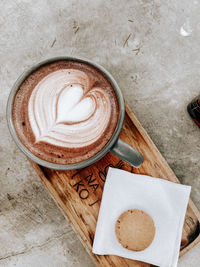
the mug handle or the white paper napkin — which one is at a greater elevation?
the mug handle

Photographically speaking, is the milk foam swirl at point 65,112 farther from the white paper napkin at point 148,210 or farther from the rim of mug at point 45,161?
the white paper napkin at point 148,210

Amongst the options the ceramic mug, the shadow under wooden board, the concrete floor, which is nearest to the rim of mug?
the ceramic mug

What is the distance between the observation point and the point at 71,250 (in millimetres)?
1117

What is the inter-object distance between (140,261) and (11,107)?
2.27 ft

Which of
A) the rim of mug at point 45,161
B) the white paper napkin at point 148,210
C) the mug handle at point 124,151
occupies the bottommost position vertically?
the white paper napkin at point 148,210

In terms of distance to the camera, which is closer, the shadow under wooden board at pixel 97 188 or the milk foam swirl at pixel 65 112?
the milk foam swirl at pixel 65 112

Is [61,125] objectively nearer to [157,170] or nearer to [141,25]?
[157,170]

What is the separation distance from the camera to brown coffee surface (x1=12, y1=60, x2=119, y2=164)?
0.69 metres

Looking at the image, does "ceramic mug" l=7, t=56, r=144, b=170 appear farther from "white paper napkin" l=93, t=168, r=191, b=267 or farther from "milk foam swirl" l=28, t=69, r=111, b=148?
"white paper napkin" l=93, t=168, r=191, b=267

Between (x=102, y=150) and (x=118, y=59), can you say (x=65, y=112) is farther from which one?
(x=118, y=59)

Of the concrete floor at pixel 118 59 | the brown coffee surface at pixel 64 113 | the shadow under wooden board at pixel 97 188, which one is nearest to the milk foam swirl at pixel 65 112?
the brown coffee surface at pixel 64 113

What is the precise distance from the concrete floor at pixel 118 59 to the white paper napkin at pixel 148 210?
238mm

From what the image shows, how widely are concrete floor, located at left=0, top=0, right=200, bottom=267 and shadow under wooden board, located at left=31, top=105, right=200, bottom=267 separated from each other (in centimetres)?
23

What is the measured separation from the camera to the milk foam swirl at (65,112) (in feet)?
2.25
